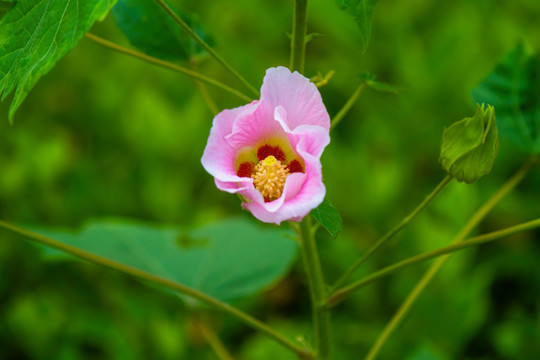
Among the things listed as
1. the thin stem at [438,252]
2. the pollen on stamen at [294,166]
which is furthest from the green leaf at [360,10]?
the thin stem at [438,252]

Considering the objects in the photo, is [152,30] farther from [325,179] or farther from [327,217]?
[325,179]

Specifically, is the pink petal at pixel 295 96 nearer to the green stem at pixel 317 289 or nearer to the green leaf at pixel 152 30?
the green stem at pixel 317 289

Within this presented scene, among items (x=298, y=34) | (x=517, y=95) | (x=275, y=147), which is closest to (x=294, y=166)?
(x=275, y=147)

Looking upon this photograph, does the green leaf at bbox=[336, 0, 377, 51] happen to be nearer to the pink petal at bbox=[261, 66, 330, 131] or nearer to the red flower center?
the pink petal at bbox=[261, 66, 330, 131]

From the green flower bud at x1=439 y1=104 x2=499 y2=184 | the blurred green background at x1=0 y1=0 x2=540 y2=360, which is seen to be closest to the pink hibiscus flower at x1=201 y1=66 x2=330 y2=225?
the green flower bud at x1=439 y1=104 x2=499 y2=184

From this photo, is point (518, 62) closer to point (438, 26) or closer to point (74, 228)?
point (438, 26)

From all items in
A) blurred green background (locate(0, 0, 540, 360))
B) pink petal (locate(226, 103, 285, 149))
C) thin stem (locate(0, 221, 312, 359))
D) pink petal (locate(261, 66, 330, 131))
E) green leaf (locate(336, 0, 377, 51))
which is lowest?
blurred green background (locate(0, 0, 540, 360))
